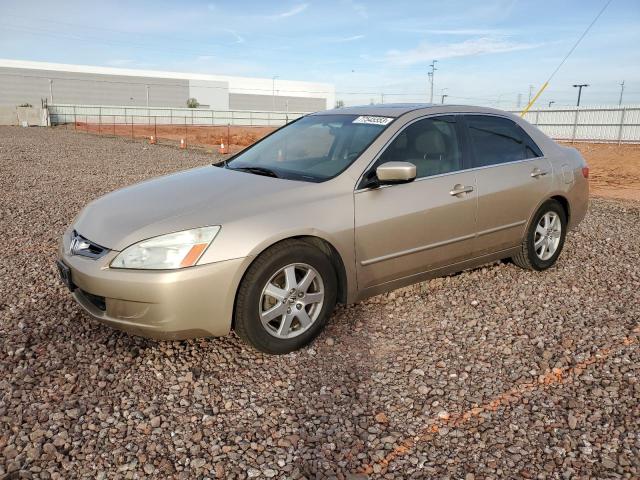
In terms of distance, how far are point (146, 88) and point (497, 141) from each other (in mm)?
71620

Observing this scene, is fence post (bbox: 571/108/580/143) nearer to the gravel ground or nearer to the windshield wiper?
the gravel ground

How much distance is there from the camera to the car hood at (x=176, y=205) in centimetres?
324

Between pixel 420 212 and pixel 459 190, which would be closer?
pixel 420 212

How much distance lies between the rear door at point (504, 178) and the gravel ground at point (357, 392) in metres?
0.53

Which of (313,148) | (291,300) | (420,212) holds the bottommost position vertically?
(291,300)

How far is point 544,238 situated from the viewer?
521 centimetres

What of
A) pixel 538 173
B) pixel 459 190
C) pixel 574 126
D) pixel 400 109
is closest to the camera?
pixel 459 190

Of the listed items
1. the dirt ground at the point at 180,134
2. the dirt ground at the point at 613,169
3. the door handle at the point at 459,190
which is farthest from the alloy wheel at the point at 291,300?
the dirt ground at the point at 180,134

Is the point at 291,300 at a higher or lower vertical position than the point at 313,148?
lower

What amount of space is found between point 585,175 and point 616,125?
2676 centimetres

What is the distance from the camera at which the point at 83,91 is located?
212 ft

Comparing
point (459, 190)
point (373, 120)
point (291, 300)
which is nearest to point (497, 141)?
point (459, 190)

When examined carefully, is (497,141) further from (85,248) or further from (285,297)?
(85,248)

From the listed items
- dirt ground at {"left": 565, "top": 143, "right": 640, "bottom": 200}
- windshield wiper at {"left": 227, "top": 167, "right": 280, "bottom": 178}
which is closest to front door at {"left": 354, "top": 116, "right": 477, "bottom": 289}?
windshield wiper at {"left": 227, "top": 167, "right": 280, "bottom": 178}
